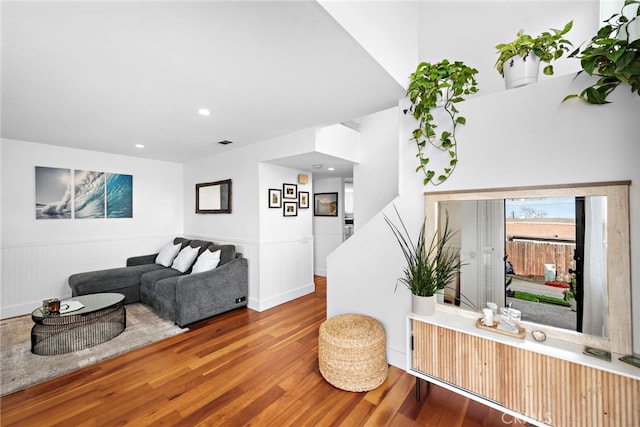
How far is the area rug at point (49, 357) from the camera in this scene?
2098 mm

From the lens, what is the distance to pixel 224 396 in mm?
1886

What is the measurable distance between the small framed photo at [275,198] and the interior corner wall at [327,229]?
5.55 ft

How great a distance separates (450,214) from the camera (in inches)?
76.0

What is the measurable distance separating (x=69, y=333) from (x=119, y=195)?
2428 millimetres

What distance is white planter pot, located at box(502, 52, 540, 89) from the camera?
1.59 meters

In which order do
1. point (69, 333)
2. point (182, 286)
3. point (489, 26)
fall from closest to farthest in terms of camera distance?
point (489, 26) < point (69, 333) < point (182, 286)

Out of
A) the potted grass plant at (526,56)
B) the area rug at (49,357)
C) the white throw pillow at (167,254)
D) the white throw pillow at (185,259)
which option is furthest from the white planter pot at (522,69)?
the white throw pillow at (167,254)

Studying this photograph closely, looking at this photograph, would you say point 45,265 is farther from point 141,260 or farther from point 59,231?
point 141,260

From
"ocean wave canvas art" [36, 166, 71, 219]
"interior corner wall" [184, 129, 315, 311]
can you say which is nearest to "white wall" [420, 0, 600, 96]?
"interior corner wall" [184, 129, 315, 311]

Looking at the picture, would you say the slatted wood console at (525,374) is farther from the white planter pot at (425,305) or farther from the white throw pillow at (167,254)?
the white throw pillow at (167,254)

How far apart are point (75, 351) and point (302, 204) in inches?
122

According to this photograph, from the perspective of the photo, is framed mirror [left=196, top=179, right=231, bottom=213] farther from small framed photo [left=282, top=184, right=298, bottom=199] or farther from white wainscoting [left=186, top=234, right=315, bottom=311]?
small framed photo [left=282, top=184, right=298, bottom=199]

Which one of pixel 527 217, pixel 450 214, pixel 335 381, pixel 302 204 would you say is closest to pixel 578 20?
pixel 527 217

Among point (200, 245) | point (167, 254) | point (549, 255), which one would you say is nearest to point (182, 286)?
point (200, 245)
